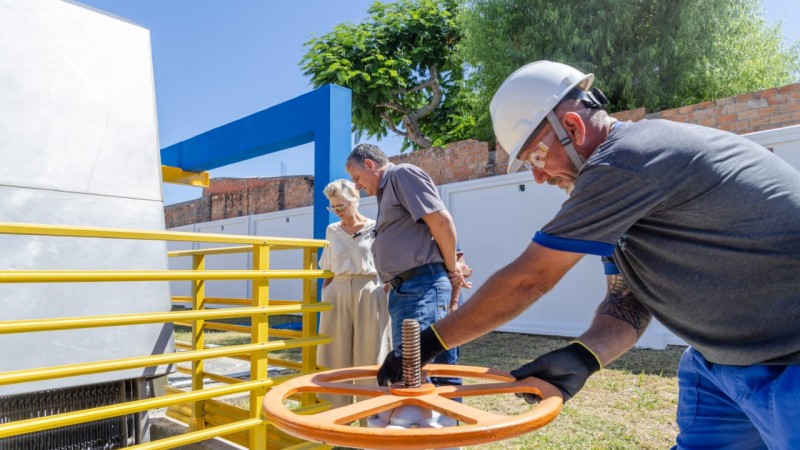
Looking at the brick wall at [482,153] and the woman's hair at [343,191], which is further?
the brick wall at [482,153]

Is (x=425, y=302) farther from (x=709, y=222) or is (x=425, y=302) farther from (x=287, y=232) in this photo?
(x=287, y=232)

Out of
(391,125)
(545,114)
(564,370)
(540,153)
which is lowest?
(564,370)

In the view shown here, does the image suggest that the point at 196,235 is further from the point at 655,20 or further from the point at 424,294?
the point at 655,20

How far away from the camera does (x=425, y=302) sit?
2713mm

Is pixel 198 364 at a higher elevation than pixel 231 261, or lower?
lower

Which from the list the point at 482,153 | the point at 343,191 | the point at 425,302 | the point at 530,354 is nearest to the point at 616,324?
Result: the point at 425,302

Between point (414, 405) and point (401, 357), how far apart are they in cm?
15

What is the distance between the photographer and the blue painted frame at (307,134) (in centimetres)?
429

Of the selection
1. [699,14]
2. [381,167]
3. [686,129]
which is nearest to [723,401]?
[686,129]

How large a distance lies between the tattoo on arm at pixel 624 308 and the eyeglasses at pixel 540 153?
468mm

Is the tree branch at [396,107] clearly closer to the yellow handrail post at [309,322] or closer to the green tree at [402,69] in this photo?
the green tree at [402,69]

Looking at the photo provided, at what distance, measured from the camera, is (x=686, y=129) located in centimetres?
133

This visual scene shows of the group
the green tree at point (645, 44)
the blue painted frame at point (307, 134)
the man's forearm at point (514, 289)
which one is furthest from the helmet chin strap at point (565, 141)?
the green tree at point (645, 44)

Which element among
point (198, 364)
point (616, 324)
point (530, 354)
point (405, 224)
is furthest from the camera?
point (530, 354)
